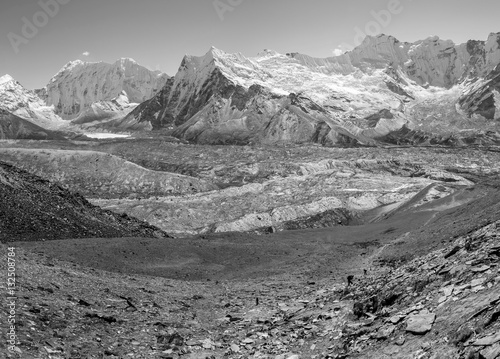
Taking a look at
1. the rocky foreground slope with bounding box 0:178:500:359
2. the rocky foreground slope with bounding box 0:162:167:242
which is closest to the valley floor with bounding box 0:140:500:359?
the rocky foreground slope with bounding box 0:178:500:359

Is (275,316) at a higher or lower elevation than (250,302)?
higher

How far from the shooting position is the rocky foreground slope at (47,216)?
5475cm

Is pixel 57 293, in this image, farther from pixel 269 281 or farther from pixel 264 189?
pixel 264 189

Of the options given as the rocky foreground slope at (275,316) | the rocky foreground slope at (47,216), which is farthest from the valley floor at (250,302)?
the rocky foreground slope at (47,216)

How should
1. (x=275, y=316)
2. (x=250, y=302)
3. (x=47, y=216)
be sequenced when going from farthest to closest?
(x=47, y=216), (x=250, y=302), (x=275, y=316)

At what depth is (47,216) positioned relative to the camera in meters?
60.2

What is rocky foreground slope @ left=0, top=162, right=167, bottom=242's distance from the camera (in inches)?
2156

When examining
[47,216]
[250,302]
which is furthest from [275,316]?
[47,216]

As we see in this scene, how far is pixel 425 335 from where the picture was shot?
16547 millimetres

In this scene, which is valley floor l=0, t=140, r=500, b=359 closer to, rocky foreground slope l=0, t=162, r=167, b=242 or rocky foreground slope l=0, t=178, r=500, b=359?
rocky foreground slope l=0, t=178, r=500, b=359

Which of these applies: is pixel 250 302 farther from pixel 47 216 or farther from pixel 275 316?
pixel 47 216

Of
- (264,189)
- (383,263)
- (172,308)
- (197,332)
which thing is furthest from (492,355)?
(264,189)

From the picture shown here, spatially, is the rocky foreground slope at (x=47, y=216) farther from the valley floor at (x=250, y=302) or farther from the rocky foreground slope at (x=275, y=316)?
the rocky foreground slope at (x=275, y=316)

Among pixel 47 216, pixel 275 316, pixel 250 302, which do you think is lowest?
pixel 250 302
